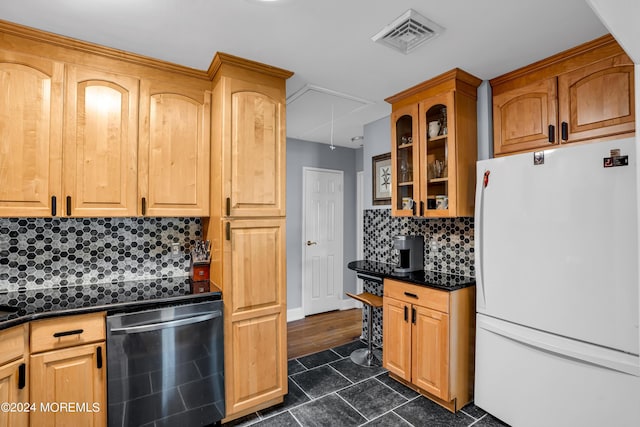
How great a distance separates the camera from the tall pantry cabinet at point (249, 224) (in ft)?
7.04

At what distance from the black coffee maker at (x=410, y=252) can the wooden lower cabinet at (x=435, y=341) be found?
0.94ft

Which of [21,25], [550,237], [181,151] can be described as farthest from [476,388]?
[21,25]

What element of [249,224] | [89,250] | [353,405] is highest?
[249,224]

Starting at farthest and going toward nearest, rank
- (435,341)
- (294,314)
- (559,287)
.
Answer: (294,314), (435,341), (559,287)

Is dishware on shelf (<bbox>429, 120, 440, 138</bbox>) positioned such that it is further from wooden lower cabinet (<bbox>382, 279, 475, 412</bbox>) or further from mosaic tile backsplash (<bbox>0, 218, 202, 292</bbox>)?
mosaic tile backsplash (<bbox>0, 218, 202, 292</bbox>)

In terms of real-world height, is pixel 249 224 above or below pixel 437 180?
below

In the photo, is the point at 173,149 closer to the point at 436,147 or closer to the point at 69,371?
the point at 69,371

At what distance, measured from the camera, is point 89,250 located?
7.43 feet

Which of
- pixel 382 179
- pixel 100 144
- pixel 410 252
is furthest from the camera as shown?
pixel 382 179

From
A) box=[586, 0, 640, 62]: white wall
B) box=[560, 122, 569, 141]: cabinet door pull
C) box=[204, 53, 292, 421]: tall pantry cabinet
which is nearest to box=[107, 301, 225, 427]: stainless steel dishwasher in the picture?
box=[204, 53, 292, 421]: tall pantry cabinet

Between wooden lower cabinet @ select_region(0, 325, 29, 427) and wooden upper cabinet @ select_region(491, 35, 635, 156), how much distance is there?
3.18 metres

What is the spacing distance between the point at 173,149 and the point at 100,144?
0.42 metres

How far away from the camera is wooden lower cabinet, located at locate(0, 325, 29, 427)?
154 centimetres

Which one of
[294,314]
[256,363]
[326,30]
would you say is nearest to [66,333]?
[256,363]
